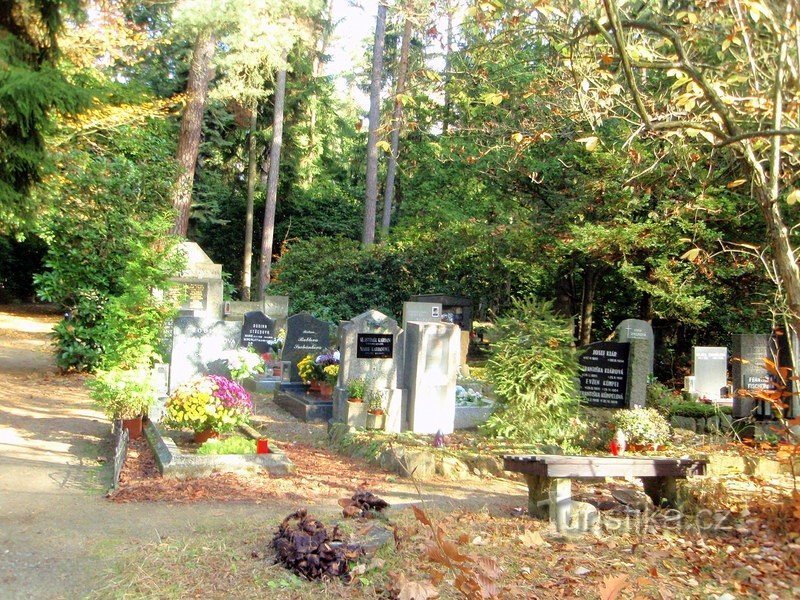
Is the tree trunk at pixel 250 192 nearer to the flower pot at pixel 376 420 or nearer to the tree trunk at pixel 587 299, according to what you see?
the tree trunk at pixel 587 299

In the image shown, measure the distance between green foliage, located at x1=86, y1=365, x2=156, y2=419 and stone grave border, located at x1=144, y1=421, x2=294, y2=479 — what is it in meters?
1.29

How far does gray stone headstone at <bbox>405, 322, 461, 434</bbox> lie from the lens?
1056cm

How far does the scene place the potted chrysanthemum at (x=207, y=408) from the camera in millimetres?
8555

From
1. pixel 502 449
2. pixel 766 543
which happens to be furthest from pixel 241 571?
pixel 502 449

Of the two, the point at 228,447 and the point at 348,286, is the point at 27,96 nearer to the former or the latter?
the point at 228,447

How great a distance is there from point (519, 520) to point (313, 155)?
28.3m

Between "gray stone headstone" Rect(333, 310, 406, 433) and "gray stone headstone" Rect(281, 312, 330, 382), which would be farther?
"gray stone headstone" Rect(281, 312, 330, 382)

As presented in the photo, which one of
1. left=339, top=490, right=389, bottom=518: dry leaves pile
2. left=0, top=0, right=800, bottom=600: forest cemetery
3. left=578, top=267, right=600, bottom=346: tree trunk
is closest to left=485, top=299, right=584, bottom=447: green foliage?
left=0, top=0, right=800, bottom=600: forest cemetery

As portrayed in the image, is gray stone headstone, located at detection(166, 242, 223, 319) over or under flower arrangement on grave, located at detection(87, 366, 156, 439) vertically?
over

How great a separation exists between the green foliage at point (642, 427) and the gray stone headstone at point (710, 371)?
14.4 ft

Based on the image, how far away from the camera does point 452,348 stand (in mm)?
10852

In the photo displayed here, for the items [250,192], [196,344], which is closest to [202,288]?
[196,344]

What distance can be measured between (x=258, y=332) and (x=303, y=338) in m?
1.60

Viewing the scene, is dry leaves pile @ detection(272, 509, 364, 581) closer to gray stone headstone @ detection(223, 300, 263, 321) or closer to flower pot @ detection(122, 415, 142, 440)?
flower pot @ detection(122, 415, 142, 440)
